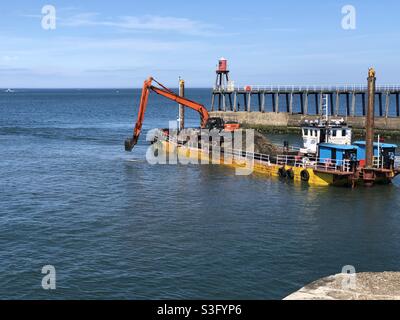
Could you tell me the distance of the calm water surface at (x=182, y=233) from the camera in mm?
21922

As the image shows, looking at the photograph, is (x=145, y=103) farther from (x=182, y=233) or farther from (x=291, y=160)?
(x=182, y=233)

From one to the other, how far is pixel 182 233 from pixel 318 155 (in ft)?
61.0

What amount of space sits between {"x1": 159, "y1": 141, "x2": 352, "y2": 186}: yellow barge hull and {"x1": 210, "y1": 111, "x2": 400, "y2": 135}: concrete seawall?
1064 inches

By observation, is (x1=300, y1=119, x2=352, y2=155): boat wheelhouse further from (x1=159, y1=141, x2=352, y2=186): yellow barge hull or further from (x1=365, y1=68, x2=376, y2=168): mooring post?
(x1=365, y1=68, x2=376, y2=168): mooring post

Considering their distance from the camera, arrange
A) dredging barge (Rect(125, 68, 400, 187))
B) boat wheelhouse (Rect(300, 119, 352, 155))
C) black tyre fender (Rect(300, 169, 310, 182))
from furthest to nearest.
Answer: boat wheelhouse (Rect(300, 119, 352, 155))
black tyre fender (Rect(300, 169, 310, 182))
dredging barge (Rect(125, 68, 400, 187))

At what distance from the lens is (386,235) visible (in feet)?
94.0

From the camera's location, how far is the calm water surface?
2192 centimetres

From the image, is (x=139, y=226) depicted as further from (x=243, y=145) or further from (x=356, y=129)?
(x=356, y=129)

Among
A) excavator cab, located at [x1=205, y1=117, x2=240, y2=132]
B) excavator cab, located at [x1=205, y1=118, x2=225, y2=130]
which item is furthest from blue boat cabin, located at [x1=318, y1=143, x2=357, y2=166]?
excavator cab, located at [x1=205, y1=118, x2=225, y2=130]

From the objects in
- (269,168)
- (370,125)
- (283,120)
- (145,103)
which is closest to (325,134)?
(269,168)

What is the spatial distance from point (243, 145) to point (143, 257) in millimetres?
30369

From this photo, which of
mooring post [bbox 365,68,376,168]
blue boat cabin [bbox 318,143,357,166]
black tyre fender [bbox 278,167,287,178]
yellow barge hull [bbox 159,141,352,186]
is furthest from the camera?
black tyre fender [bbox 278,167,287,178]

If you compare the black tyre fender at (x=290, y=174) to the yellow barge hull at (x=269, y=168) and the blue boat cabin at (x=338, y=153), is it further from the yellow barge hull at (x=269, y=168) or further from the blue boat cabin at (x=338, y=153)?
the blue boat cabin at (x=338, y=153)
